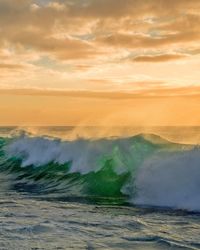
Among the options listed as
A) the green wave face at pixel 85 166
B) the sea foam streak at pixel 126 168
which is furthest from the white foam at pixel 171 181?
the green wave face at pixel 85 166

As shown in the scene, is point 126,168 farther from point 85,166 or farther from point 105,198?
point 105,198

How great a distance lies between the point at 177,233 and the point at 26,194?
7119 millimetres

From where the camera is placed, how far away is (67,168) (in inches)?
823

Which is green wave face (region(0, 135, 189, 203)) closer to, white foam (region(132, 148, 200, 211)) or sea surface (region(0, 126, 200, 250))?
sea surface (region(0, 126, 200, 250))

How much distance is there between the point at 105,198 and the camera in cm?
1363

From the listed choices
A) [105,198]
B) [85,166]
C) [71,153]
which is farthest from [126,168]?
[71,153]

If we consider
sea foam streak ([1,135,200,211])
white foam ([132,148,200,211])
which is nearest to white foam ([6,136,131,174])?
sea foam streak ([1,135,200,211])

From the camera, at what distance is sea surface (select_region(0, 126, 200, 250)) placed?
8133 mm

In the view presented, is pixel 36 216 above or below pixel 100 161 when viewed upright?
below

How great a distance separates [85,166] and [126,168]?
3276 millimetres

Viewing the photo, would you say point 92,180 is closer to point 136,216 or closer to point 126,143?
point 126,143

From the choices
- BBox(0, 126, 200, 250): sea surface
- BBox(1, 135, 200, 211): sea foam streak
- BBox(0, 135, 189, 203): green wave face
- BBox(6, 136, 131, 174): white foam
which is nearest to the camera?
BBox(0, 126, 200, 250): sea surface

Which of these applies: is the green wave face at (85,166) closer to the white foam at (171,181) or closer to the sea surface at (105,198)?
the sea surface at (105,198)

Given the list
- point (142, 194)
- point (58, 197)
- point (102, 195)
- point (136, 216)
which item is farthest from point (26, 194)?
point (136, 216)
